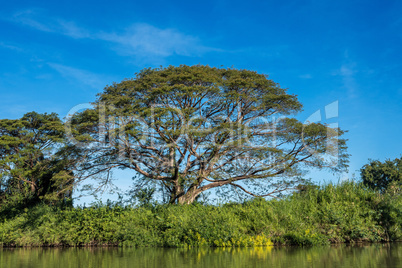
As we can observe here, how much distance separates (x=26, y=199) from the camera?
62.5 feet

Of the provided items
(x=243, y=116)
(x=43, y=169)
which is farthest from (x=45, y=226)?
(x=243, y=116)

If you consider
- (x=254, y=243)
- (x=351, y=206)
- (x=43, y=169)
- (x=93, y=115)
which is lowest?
(x=254, y=243)

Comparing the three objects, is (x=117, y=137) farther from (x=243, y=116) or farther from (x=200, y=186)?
(x=243, y=116)

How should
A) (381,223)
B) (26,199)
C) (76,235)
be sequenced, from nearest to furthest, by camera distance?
(381,223), (76,235), (26,199)

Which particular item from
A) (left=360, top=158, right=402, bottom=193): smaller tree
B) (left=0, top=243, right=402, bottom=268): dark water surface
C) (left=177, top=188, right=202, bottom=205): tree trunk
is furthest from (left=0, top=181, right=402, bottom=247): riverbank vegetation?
(left=360, top=158, right=402, bottom=193): smaller tree

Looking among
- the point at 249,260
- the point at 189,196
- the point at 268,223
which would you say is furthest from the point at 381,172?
the point at 249,260

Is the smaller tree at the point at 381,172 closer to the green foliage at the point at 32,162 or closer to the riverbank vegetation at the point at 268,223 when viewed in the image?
the riverbank vegetation at the point at 268,223

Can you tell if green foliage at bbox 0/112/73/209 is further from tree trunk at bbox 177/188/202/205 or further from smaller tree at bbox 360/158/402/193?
smaller tree at bbox 360/158/402/193

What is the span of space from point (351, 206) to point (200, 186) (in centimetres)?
830

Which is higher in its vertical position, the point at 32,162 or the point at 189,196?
the point at 32,162

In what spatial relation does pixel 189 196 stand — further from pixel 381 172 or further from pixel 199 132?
pixel 381 172

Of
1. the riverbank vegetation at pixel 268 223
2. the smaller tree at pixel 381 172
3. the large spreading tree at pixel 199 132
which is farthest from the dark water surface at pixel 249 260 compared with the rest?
the smaller tree at pixel 381 172

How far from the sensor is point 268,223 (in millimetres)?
10234

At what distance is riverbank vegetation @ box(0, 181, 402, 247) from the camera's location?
1000cm
